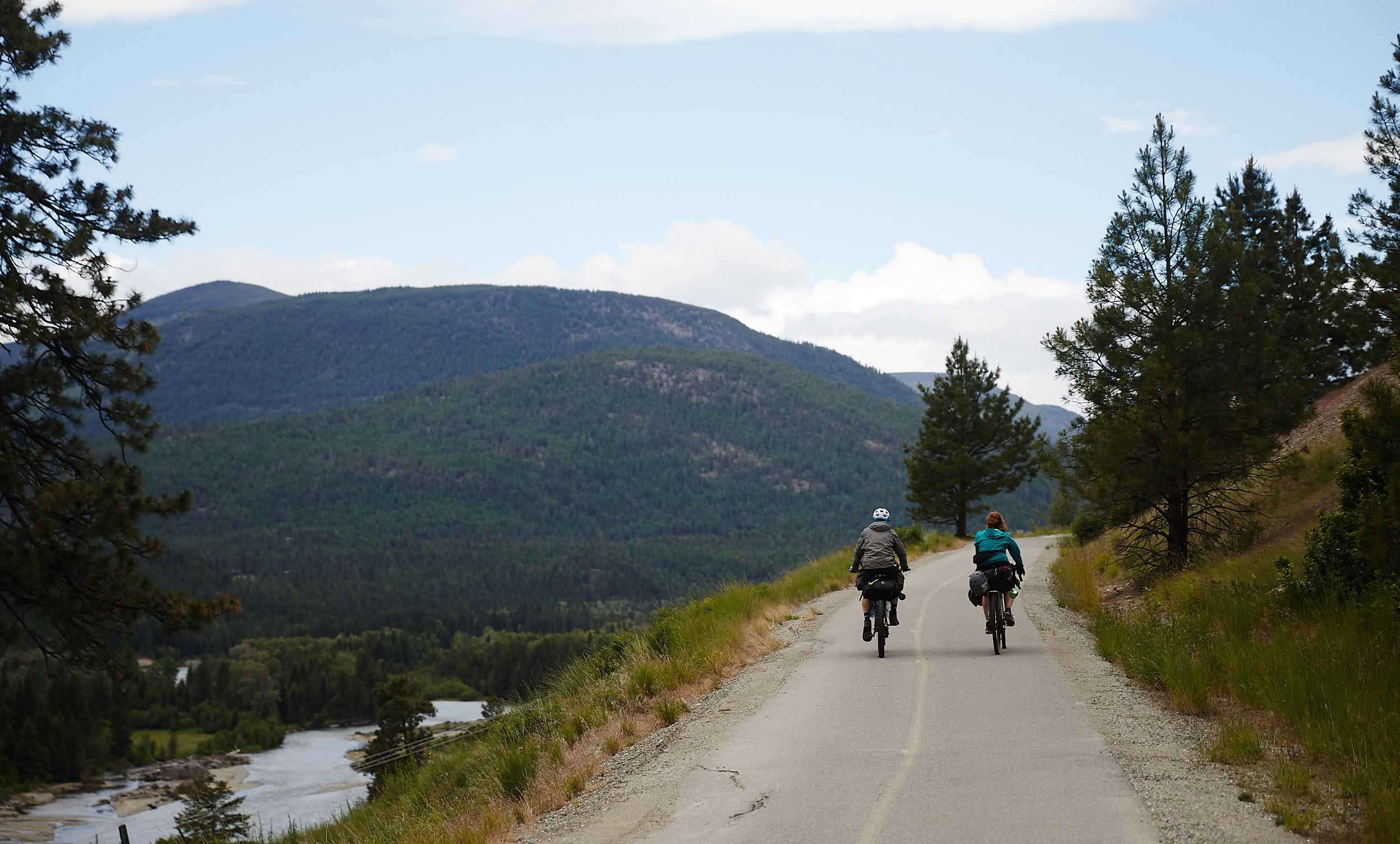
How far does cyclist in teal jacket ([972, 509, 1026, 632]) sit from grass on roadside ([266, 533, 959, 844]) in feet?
12.9

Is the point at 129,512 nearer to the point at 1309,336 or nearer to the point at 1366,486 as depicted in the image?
the point at 1366,486

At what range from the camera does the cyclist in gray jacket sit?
1433 cm

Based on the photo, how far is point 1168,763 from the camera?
25.2 ft

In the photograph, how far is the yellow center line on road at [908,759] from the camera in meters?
6.26

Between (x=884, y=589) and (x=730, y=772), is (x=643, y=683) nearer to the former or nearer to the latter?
(x=884, y=589)

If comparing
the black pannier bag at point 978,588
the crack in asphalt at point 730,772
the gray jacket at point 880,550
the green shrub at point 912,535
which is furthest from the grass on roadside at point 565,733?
the green shrub at point 912,535

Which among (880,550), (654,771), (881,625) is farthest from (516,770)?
(880,550)

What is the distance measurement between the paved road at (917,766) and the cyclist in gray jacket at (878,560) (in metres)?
1.32

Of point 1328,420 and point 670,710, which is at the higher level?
point 1328,420

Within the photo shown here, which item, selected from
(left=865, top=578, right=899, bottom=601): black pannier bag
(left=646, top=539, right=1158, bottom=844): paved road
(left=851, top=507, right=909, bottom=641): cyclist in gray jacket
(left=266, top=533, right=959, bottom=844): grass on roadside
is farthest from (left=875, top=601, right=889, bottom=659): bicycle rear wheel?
(left=266, top=533, right=959, bottom=844): grass on roadside

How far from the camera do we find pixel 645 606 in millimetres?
158625

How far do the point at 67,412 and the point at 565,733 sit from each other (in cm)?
1042

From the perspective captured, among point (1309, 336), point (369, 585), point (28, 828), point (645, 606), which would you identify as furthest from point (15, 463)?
point (369, 585)

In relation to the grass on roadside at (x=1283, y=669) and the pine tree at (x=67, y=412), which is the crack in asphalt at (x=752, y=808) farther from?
the pine tree at (x=67, y=412)
